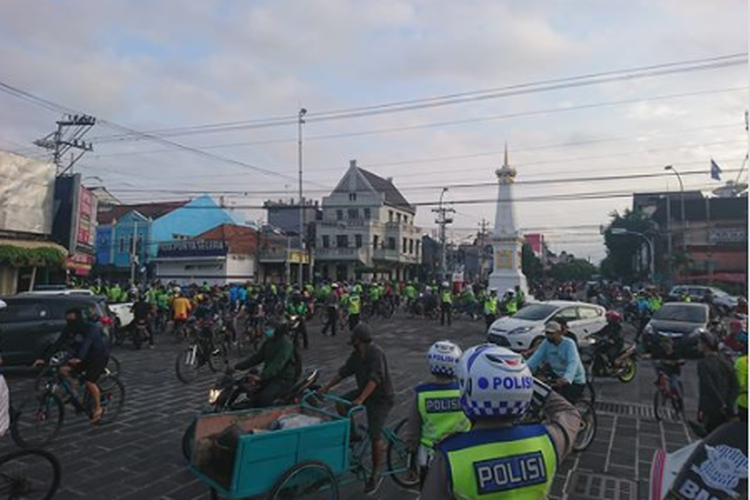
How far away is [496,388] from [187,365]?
9.15 m

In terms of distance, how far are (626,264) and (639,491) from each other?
189 ft

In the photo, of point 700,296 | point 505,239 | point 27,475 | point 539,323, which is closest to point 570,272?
point 505,239

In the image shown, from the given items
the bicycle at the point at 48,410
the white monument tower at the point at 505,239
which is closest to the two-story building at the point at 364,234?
the white monument tower at the point at 505,239

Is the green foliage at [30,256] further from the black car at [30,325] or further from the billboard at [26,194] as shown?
the black car at [30,325]

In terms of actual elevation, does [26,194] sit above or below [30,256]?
above

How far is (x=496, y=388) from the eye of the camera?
2127mm

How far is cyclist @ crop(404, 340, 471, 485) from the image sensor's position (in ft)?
12.8

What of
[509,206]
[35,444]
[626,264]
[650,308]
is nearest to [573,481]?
[35,444]

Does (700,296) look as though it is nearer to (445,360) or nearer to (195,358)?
(195,358)

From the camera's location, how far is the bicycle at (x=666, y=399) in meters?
7.85

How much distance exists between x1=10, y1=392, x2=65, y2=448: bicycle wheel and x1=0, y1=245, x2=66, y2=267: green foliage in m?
13.8

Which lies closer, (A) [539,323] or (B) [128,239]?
(A) [539,323]

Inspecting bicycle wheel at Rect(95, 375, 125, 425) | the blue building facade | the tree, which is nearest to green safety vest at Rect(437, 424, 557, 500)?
bicycle wheel at Rect(95, 375, 125, 425)

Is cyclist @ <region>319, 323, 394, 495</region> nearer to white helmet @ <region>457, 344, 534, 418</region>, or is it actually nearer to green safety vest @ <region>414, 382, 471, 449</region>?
green safety vest @ <region>414, 382, 471, 449</region>
